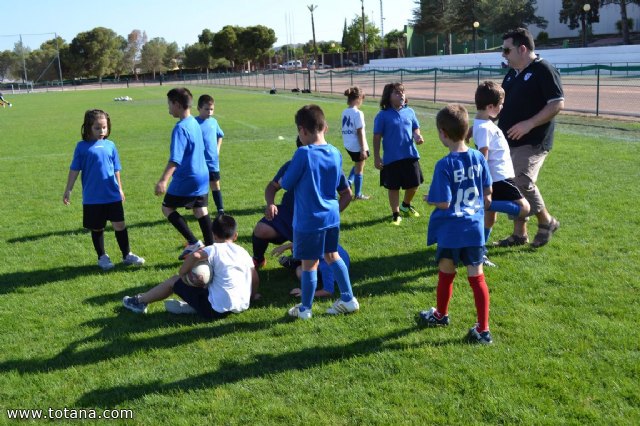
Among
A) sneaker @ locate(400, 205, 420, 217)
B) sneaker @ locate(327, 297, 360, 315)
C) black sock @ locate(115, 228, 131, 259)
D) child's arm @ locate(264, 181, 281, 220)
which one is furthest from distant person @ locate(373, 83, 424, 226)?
black sock @ locate(115, 228, 131, 259)

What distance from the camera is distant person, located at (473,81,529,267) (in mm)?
5293

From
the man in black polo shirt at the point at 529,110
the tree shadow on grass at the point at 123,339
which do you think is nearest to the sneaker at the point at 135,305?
the tree shadow on grass at the point at 123,339

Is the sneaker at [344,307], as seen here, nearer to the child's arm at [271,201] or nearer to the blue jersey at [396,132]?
the child's arm at [271,201]

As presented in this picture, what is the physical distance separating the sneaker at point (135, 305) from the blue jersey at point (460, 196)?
2.56 metres

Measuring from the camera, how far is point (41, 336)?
15.8 feet

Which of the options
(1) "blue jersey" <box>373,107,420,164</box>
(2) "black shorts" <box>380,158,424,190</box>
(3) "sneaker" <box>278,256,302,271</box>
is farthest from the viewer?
(2) "black shorts" <box>380,158,424,190</box>

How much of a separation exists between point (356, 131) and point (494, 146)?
3243mm

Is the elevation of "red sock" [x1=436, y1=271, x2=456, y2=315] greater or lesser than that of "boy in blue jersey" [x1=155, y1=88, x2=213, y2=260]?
lesser

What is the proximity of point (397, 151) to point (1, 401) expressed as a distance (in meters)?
4.98

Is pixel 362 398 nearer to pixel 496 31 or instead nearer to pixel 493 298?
pixel 493 298

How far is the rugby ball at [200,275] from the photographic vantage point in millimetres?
4781

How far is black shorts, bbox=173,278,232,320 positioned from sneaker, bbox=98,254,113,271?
5.85 ft

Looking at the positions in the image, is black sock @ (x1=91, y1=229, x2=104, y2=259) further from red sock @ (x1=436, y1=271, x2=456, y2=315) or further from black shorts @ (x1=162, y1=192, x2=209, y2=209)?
red sock @ (x1=436, y1=271, x2=456, y2=315)

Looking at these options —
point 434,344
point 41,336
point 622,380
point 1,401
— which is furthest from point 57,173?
point 622,380
